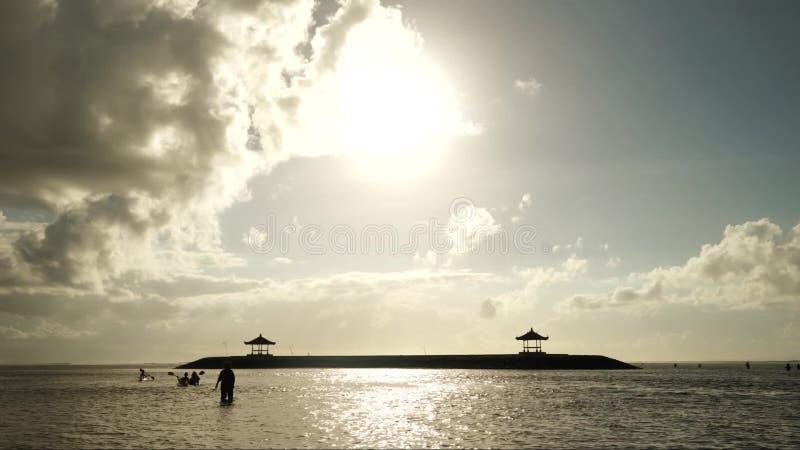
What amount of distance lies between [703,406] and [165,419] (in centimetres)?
3727

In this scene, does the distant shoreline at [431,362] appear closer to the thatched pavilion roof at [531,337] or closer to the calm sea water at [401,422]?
the thatched pavilion roof at [531,337]

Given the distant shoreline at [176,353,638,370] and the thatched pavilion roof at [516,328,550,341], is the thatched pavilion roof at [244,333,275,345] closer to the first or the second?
the distant shoreline at [176,353,638,370]

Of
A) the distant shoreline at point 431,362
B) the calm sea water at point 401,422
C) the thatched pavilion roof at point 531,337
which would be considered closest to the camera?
the calm sea water at point 401,422

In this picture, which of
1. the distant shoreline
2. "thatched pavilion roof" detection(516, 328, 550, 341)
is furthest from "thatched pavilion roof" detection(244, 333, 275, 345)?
"thatched pavilion roof" detection(516, 328, 550, 341)

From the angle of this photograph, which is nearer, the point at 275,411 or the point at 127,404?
the point at 275,411

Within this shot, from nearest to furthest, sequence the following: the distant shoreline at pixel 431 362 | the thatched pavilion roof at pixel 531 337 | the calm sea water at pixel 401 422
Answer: the calm sea water at pixel 401 422
the thatched pavilion roof at pixel 531 337
the distant shoreline at pixel 431 362

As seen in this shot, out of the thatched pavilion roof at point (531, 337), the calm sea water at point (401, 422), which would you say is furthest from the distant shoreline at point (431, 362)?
the calm sea water at point (401, 422)

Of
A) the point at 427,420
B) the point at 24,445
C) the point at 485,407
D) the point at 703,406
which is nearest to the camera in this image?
the point at 24,445

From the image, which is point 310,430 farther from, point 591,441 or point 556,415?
point 556,415

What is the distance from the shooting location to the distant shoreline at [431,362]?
389 feet

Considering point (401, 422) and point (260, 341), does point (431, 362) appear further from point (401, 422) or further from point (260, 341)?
point (401, 422)

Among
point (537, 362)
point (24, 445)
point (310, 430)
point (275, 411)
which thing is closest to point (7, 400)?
point (275, 411)

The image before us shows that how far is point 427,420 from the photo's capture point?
33.6 metres

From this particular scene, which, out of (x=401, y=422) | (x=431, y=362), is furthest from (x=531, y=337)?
(x=401, y=422)
